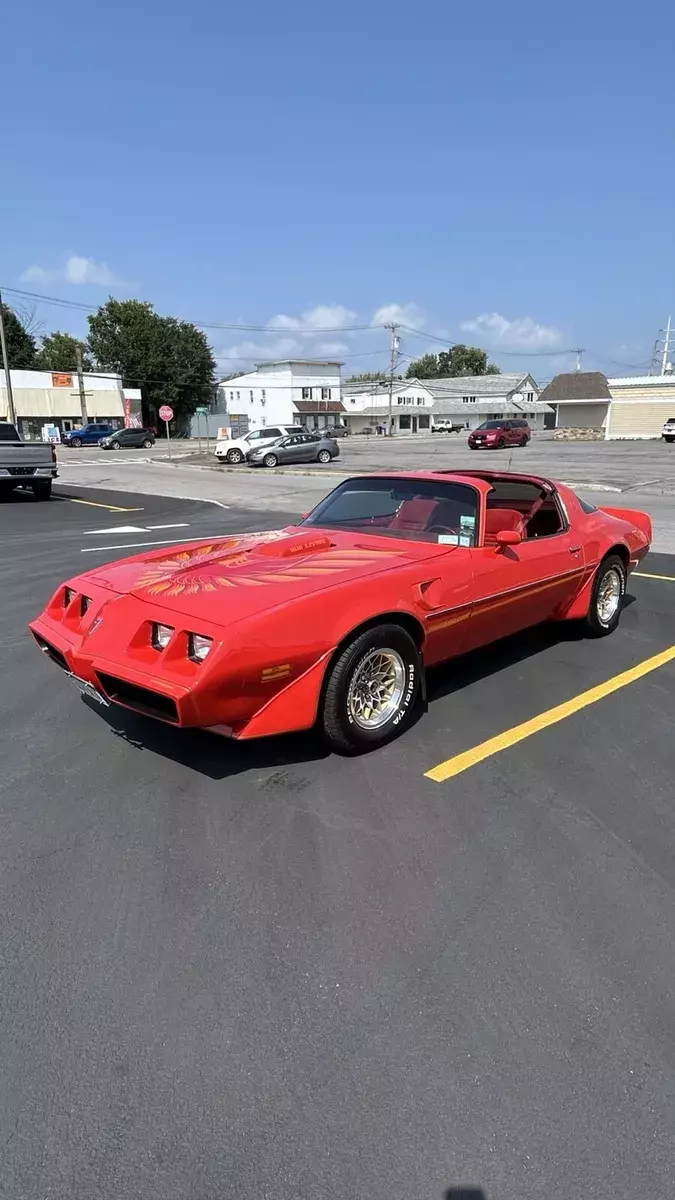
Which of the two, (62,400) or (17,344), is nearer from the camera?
(62,400)

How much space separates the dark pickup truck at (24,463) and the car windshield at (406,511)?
14044 millimetres

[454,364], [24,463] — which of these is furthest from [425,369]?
[24,463]

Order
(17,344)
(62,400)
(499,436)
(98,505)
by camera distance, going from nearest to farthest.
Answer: (98,505), (499,436), (62,400), (17,344)

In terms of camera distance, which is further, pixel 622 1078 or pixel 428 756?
pixel 428 756

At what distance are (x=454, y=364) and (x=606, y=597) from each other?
427ft

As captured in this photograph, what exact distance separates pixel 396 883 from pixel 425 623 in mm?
1507

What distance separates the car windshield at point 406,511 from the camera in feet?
14.4

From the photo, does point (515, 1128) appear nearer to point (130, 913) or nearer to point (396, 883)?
point (396, 883)

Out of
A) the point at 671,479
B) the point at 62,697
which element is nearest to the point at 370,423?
the point at 671,479

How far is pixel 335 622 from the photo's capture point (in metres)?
3.32

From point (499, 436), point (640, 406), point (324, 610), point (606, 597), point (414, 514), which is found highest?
point (640, 406)

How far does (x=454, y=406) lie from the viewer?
92875 millimetres

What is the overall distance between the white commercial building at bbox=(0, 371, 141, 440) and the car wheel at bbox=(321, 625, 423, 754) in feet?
185

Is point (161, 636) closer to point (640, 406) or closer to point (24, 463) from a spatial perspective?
point (24, 463)
